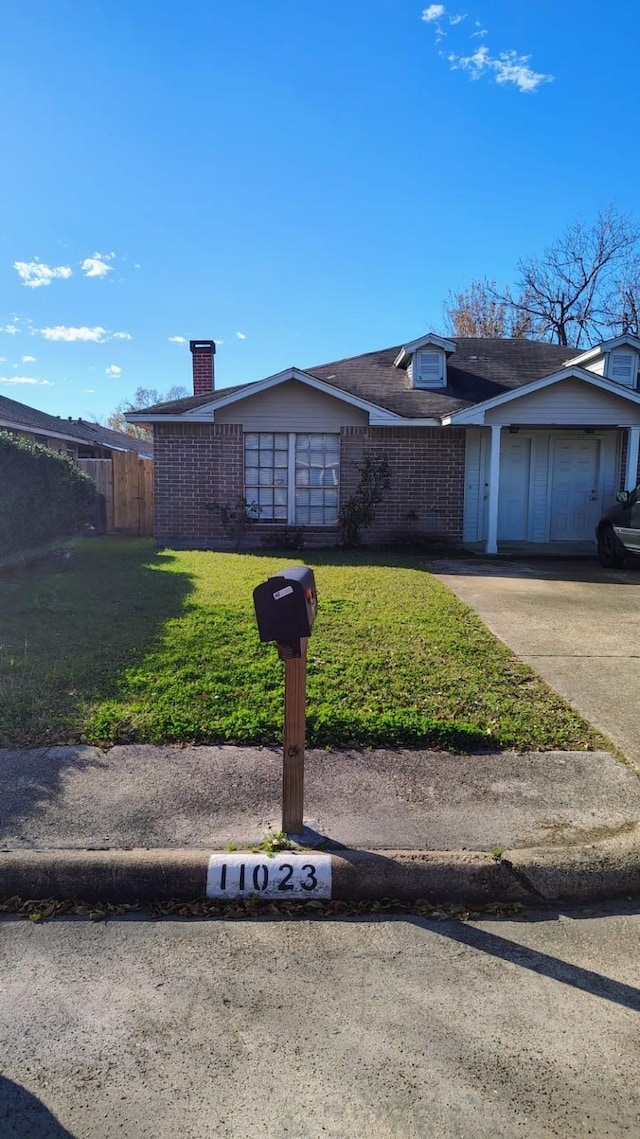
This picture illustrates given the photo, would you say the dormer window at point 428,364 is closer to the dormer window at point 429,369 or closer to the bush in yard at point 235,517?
the dormer window at point 429,369

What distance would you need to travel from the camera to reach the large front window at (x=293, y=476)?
14.5 meters

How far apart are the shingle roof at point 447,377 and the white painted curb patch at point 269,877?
11711 mm

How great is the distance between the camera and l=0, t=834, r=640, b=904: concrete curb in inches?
119

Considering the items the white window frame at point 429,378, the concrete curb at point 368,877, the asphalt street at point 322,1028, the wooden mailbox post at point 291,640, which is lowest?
the asphalt street at point 322,1028

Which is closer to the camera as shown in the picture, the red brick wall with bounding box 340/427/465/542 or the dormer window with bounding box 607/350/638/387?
the red brick wall with bounding box 340/427/465/542

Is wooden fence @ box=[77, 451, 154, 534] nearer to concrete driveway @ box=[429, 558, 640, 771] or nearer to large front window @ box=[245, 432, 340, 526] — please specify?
large front window @ box=[245, 432, 340, 526]

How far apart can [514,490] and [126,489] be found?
9.43 m

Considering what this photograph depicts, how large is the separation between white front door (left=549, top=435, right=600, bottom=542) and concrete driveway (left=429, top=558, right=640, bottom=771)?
3359 millimetres

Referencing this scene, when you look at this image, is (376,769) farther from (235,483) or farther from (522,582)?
(235,483)

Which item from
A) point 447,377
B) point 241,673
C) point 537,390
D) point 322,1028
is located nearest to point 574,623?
point 241,673

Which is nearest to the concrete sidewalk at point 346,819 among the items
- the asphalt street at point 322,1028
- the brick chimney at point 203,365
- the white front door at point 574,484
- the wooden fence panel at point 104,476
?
the asphalt street at point 322,1028

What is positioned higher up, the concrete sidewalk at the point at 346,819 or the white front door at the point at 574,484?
the white front door at the point at 574,484

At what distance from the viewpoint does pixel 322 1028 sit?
7.42 ft

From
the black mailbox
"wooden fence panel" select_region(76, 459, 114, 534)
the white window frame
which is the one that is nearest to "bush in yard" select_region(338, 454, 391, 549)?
the white window frame
